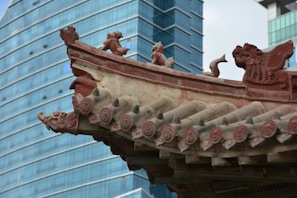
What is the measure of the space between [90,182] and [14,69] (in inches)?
893

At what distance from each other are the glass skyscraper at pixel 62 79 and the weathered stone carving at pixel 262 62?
56.6 m

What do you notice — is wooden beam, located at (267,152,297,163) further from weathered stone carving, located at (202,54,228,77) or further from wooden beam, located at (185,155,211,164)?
weathered stone carving, located at (202,54,228,77)

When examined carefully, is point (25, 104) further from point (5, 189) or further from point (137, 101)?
point (137, 101)

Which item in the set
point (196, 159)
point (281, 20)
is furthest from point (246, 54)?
point (281, 20)

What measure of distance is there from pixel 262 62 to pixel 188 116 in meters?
1.19

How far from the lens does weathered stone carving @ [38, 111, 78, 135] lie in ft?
28.7

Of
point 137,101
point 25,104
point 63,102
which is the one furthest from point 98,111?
point 25,104

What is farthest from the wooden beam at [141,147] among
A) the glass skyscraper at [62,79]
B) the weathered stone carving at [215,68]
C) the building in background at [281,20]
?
the glass skyscraper at [62,79]

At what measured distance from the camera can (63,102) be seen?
75812mm

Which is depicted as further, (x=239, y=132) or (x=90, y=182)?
(x=90, y=182)

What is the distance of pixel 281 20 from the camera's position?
61938 mm

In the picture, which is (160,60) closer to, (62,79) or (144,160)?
(144,160)

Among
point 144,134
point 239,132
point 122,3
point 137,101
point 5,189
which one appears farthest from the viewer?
point 5,189

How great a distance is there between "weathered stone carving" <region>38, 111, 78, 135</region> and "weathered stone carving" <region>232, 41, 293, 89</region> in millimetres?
2218
